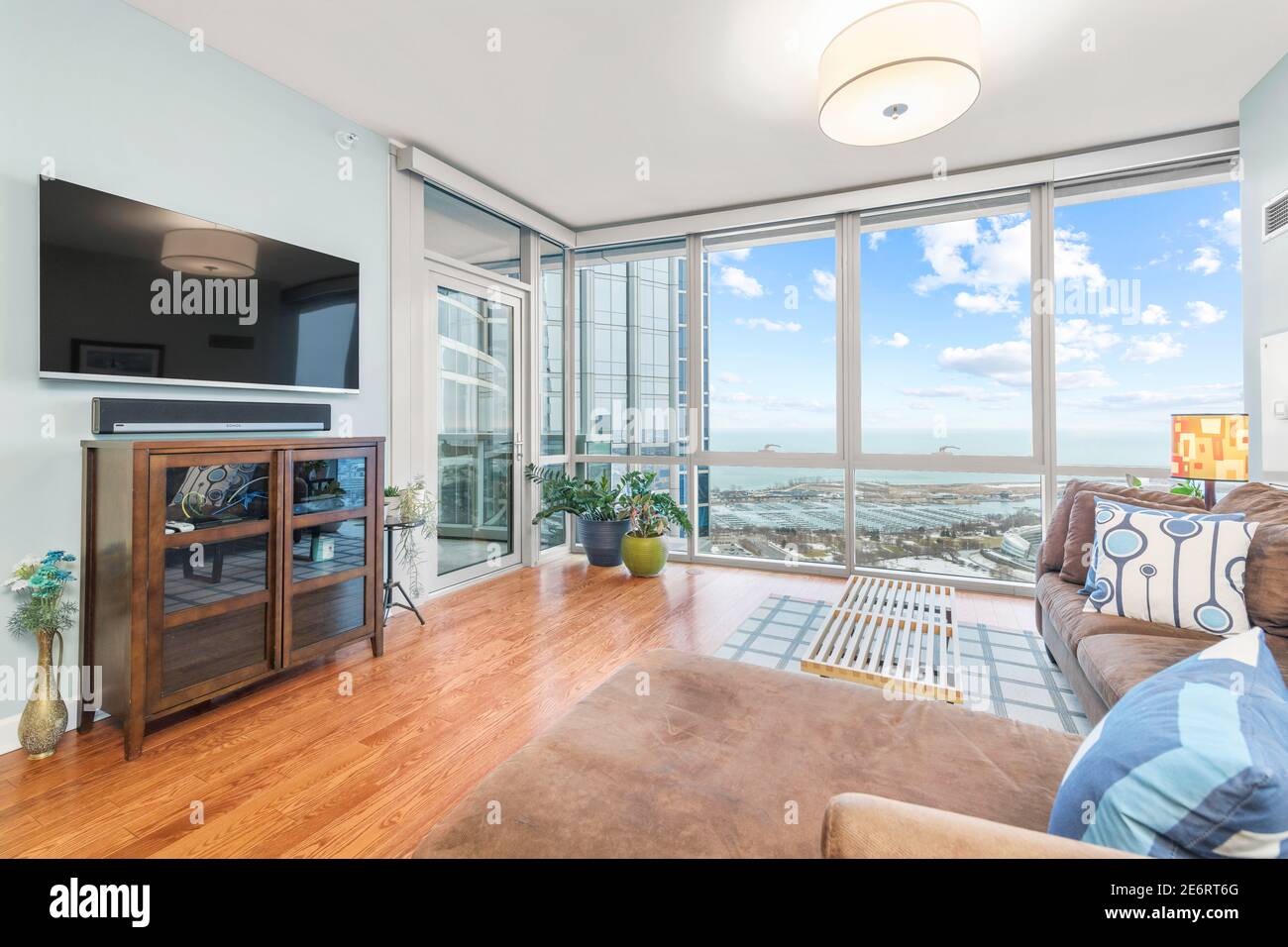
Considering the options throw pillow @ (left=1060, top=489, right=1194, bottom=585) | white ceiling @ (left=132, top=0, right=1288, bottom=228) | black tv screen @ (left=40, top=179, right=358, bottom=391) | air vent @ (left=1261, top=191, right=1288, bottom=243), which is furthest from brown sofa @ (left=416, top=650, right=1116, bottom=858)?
air vent @ (left=1261, top=191, right=1288, bottom=243)

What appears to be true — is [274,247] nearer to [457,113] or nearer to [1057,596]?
[457,113]

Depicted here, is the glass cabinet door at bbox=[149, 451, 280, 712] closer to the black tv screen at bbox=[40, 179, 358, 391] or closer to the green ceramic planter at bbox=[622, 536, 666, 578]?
the black tv screen at bbox=[40, 179, 358, 391]

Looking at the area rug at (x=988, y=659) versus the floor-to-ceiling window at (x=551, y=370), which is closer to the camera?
the area rug at (x=988, y=659)

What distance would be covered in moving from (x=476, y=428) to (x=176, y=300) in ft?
6.54

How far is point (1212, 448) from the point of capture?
2559 mm

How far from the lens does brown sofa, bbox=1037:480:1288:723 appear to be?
66.9 inches

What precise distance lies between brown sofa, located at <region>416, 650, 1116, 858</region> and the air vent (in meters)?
3.13

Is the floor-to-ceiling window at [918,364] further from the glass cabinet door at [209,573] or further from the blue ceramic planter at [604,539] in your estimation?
the glass cabinet door at [209,573]

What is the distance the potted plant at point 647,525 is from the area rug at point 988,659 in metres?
1.02

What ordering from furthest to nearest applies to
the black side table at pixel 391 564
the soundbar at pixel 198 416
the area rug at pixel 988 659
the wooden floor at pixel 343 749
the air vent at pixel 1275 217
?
the black side table at pixel 391 564 → the air vent at pixel 1275 217 → the area rug at pixel 988 659 → the soundbar at pixel 198 416 → the wooden floor at pixel 343 749

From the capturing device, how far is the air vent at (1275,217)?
8.86ft

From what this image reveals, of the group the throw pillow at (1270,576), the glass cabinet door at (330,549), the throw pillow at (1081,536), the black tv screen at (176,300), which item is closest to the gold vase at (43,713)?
the glass cabinet door at (330,549)
